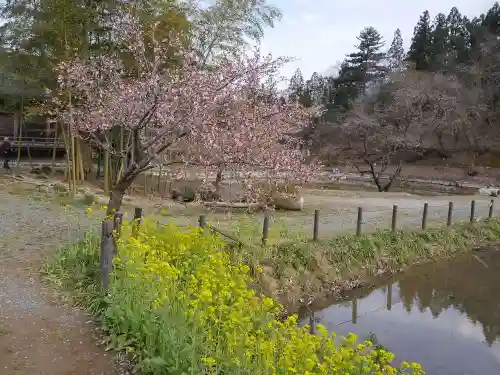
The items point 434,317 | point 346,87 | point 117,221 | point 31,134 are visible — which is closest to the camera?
point 117,221

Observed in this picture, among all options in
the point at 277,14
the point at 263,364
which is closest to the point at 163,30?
the point at 277,14

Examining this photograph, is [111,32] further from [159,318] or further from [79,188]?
[159,318]

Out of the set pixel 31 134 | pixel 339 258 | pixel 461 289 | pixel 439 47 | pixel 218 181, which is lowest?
pixel 461 289

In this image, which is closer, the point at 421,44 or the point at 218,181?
the point at 218,181

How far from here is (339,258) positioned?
894 centimetres

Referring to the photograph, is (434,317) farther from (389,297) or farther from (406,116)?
(406,116)

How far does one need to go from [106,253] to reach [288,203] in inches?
329

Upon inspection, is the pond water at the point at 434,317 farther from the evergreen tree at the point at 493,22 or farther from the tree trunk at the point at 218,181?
the evergreen tree at the point at 493,22

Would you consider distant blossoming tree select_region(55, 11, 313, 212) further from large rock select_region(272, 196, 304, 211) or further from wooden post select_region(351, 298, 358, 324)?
large rock select_region(272, 196, 304, 211)

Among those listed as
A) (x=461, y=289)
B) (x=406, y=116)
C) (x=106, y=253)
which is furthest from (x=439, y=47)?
(x=106, y=253)

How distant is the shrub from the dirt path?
0.86 ft

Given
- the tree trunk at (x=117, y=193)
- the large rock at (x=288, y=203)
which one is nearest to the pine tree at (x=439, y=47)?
the large rock at (x=288, y=203)

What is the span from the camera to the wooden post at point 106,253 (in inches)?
187

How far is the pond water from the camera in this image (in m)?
6.19
